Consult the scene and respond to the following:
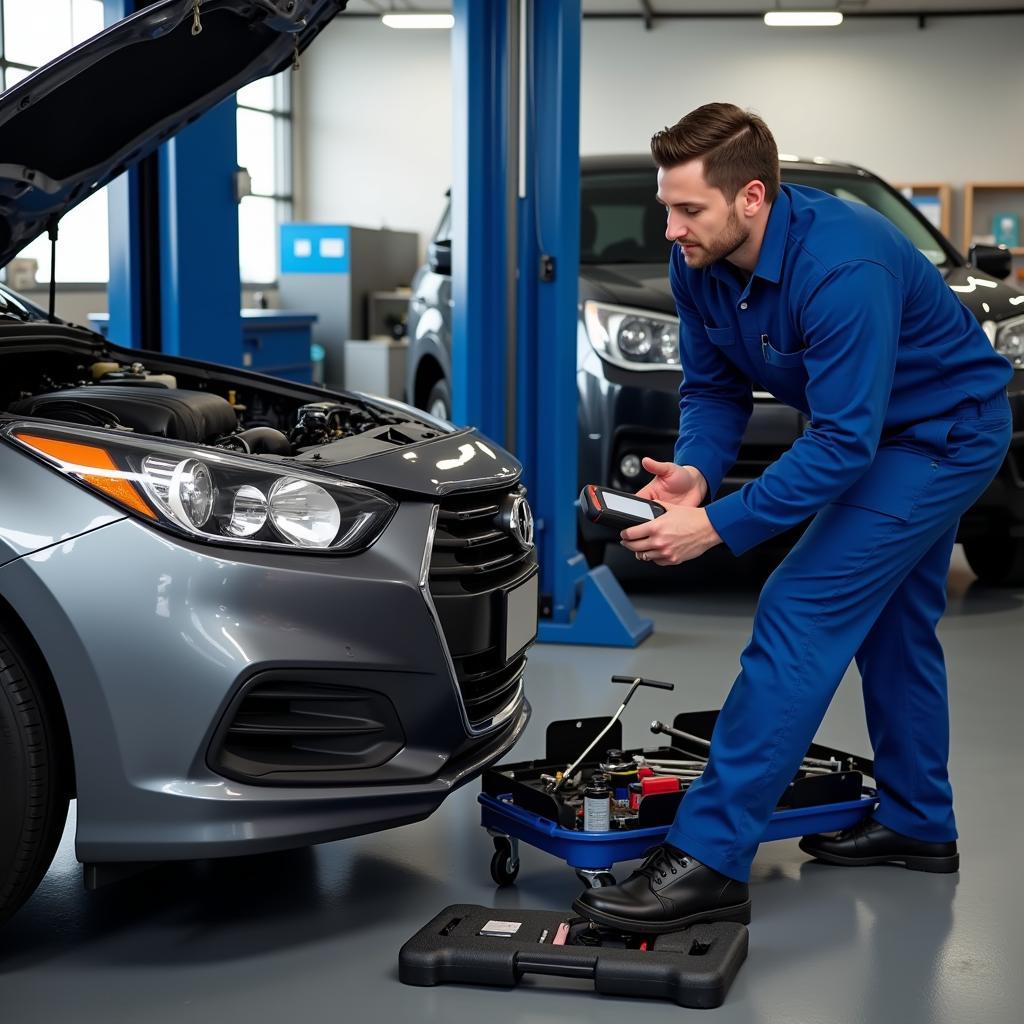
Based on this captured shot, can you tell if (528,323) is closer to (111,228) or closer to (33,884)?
(111,228)

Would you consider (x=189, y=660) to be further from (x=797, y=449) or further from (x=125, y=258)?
(x=125, y=258)

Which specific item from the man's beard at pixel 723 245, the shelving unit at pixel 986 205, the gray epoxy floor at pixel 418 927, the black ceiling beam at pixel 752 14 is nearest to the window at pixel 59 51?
the black ceiling beam at pixel 752 14

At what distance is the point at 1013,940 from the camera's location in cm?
223

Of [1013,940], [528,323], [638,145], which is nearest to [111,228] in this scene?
[528,323]

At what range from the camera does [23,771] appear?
6.41ft

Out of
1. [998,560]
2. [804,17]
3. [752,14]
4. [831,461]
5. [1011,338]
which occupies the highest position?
[752,14]

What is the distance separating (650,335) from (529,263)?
463mm

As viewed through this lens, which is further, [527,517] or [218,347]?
[218,347]

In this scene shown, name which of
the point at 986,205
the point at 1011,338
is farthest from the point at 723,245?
the point at 986,205

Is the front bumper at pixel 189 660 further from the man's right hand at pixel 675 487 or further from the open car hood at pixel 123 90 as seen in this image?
the open car hood at pixel 123 90

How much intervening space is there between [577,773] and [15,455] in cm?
113

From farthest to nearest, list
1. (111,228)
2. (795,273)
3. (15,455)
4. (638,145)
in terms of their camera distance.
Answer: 1. (638,145)
2. (111,228)
3. (795,273)
4. (15,455)

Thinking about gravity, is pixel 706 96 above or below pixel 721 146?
above

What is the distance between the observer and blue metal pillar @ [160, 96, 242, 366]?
4.28m
